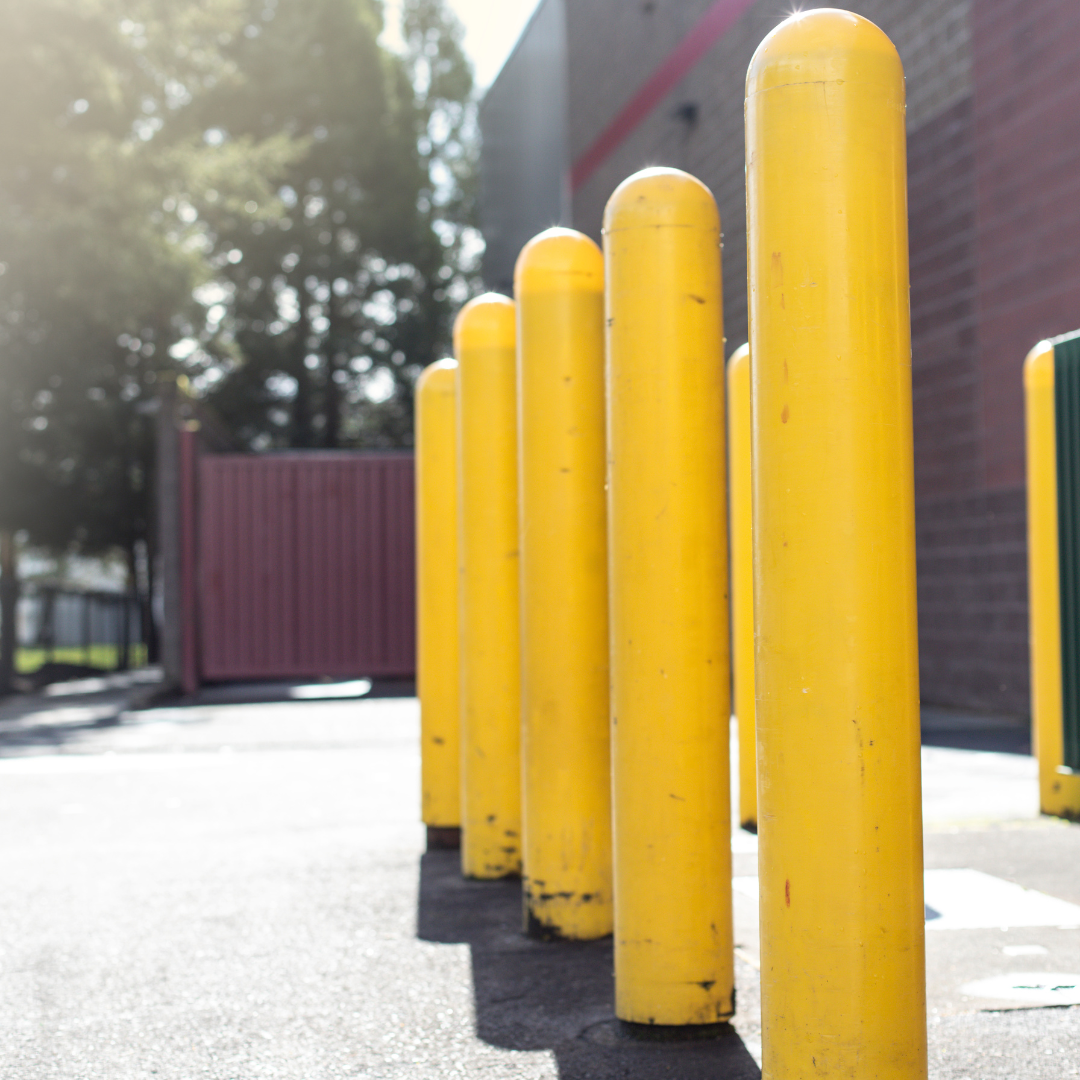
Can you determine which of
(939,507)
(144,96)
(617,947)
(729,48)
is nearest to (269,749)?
(939,507)

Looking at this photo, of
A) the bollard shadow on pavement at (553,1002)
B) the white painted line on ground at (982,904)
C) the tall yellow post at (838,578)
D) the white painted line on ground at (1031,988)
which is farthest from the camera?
the white painted line on ground at (982,904)

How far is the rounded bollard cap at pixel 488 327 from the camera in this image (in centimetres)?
434

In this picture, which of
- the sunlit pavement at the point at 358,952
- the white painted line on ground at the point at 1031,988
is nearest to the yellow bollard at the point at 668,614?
the sunlit pavement at the point at 358,952

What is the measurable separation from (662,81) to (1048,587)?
41.0 feet

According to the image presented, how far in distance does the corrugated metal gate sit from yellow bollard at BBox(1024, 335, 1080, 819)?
11524 millimetres

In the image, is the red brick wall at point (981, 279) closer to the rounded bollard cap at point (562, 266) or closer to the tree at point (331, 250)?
the rounded bollard cap at point (562, 266)

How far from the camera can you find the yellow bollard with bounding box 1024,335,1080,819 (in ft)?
18.0

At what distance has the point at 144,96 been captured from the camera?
763 inches

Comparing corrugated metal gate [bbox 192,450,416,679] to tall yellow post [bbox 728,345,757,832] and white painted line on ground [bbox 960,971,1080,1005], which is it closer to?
tall yellow post [bbox 728,345,757,832]

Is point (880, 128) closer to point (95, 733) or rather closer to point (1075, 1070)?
point (1075, 1070)

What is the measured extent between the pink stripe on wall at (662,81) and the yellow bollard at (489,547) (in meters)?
10.8

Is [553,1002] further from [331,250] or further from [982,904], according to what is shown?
[331,250]

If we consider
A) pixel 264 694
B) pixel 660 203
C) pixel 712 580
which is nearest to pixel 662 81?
pixel 264 694

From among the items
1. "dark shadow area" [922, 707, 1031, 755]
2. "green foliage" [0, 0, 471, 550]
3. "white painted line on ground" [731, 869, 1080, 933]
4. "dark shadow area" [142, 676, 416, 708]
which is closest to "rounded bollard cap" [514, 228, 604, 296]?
"white painted line on ground" [731, 869, 1080, 933]
